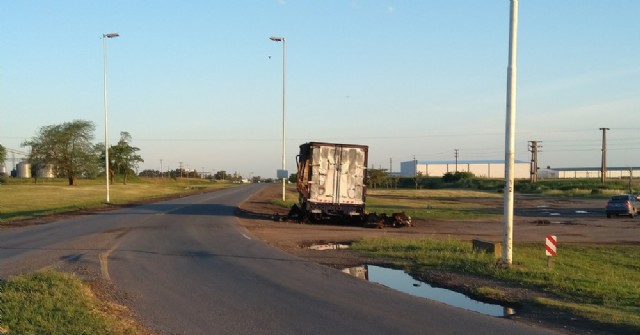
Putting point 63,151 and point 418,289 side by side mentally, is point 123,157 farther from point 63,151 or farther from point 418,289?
point 418,289

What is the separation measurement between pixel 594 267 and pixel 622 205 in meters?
27.7

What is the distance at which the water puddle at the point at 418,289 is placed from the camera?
10.2 m

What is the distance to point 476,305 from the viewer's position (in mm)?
10492

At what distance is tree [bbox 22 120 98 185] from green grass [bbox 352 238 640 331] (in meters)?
82.6

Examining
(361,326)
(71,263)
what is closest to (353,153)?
(71,263)

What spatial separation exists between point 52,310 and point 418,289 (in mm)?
6743

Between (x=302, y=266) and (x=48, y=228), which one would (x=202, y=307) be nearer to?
(x=302, y=266)

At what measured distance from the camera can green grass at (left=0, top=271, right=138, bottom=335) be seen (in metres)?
7.33

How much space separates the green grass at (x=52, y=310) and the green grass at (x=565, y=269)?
678 centimetres

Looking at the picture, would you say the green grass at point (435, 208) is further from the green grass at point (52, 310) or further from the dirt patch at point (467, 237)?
the green grass at point (52, 310)

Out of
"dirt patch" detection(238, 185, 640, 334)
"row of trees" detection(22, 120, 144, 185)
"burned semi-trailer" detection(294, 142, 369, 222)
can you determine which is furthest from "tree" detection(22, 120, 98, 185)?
"burned semi-trailer" detection(294, 142, 369, 222)

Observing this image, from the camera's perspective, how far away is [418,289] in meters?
12.2

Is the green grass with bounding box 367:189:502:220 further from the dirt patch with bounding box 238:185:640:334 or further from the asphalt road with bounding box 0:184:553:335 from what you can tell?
the asphalt road with bounding box 0:184:553:335

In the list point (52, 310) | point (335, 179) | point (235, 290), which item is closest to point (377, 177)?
point (335, 179)
